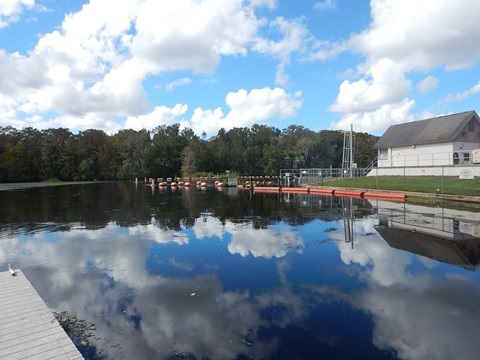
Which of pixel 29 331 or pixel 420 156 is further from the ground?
pixel 420 156

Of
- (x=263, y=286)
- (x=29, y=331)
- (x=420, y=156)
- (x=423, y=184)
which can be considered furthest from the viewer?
(x=420, y=156)

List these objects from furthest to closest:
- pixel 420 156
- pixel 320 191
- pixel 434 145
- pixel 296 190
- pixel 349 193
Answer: pixel 420 156 → pixel 434 145 → pixel 296 190 → pixel 320 191 → pixel 349 193

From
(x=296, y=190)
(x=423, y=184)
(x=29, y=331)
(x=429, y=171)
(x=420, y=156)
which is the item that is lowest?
(x=29, y=331)

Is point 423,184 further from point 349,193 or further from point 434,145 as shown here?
point 434,145

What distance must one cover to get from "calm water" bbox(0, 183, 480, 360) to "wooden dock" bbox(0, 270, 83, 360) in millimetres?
569

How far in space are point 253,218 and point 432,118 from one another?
32.1 meters

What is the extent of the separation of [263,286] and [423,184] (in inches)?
1046

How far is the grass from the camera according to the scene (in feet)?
84.5

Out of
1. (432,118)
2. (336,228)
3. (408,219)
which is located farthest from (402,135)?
(336,228)

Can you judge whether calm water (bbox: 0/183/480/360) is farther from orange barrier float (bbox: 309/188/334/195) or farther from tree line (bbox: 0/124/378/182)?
tree line (bbox: 0/124/378/182)

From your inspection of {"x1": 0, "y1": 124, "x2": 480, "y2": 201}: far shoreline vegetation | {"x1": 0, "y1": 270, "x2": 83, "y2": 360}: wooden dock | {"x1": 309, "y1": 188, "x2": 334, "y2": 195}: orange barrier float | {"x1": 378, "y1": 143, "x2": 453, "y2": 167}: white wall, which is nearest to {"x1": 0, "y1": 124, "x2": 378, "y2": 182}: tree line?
{"x1": 0, "y1": 124, "x2": 480, "y2": 201}: far shoreline vegetation

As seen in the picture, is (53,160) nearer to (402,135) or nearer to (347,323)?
(402,135)

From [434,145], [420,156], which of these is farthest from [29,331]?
[420,156]

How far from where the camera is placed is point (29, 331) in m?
5.54
